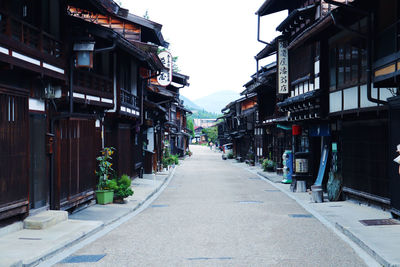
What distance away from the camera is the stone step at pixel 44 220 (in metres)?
11.3

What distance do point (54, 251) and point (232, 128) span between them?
2466 inches

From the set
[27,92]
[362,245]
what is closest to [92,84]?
[27,92]

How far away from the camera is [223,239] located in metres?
10.7

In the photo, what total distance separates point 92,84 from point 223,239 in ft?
28.2

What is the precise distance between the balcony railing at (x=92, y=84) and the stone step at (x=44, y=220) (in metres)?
4.21

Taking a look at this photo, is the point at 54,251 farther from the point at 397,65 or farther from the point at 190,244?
the point at 397,65

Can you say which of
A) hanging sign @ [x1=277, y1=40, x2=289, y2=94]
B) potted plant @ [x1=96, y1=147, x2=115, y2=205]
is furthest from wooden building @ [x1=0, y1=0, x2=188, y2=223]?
hanging sign @ [x1=277, y1=40, x2=289, y2=94]

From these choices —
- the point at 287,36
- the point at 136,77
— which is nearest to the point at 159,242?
the point at 136,77

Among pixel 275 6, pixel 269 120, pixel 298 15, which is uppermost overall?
pixel 275 6

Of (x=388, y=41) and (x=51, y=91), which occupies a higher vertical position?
(x=388, y=41)

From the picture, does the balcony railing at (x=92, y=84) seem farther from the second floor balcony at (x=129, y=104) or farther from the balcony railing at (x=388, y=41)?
the balcony railing at (x=388, y=41)

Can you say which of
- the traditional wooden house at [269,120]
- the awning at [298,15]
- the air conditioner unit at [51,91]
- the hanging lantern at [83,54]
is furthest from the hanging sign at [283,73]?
the air conditioner unit at [51,91]

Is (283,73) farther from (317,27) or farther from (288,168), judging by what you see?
(317,27)

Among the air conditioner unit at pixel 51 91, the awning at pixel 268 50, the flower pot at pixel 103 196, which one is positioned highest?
the awning at pixel 268 50
